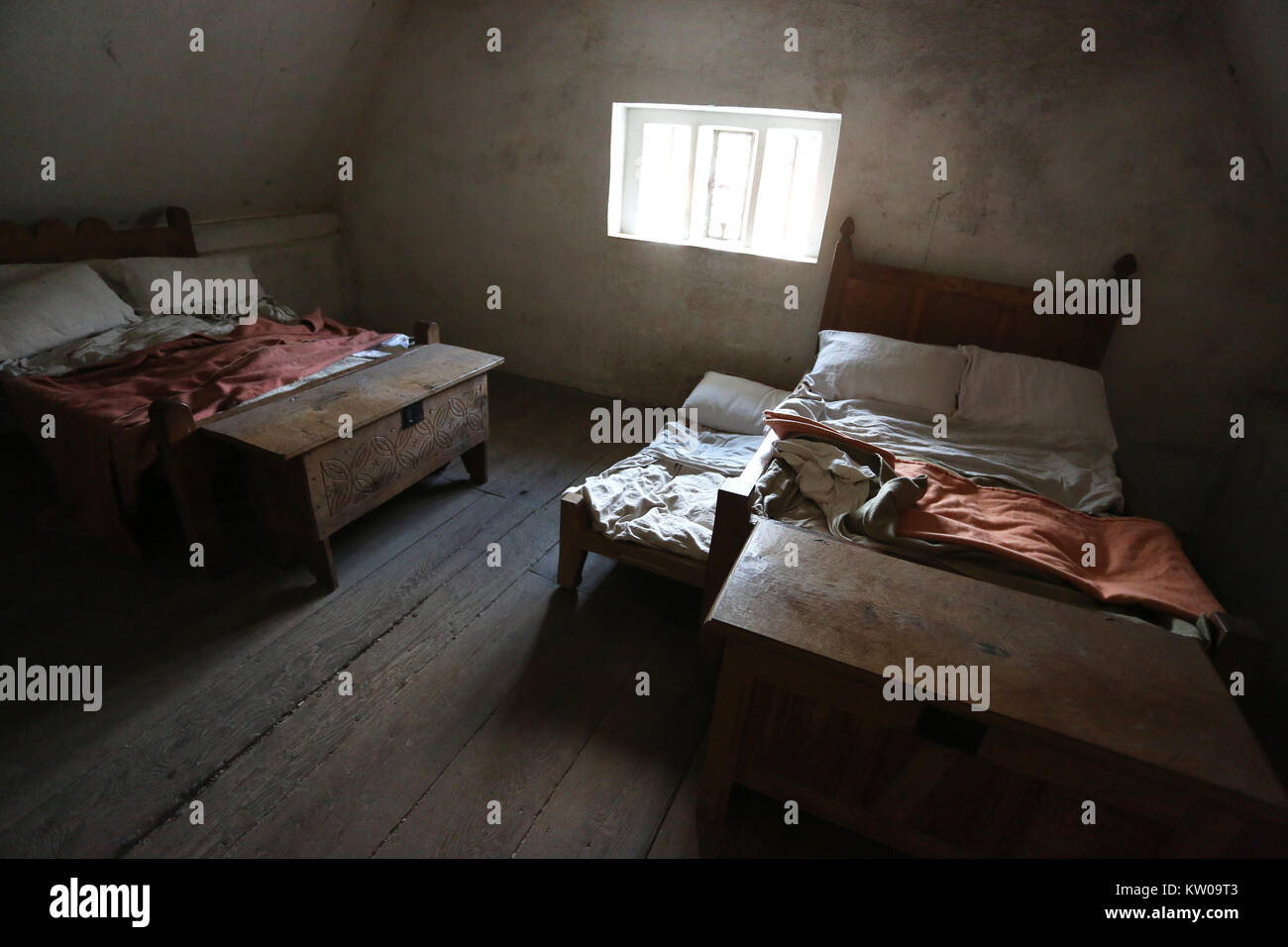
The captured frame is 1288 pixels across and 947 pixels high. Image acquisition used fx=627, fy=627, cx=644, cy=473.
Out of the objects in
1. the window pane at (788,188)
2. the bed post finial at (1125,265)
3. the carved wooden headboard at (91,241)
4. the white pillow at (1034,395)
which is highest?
the window pane at (788,188)

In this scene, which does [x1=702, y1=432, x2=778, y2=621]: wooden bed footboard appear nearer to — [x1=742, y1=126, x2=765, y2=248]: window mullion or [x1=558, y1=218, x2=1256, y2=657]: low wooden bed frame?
[x1=558, y1=218, x2=1256, y2=657]: low wooden bed frame

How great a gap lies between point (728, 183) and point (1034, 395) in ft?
6.06

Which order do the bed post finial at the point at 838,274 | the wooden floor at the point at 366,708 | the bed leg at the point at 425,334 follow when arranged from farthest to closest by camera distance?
1. the bed post finial at the point at 838,274
2. the bed leg at the point at 425,334
3. the wooden floor at the point at 366,708

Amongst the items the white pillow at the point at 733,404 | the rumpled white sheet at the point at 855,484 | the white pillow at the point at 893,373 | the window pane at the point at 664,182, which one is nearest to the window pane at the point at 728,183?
the window pane at the point at 664,182

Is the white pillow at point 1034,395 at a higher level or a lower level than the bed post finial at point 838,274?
lower

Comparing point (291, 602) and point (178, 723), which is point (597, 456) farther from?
point (178, 723)

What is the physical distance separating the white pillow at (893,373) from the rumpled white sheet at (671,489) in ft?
1.37

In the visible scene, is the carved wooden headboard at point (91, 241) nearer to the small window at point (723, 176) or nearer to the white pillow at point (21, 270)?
the white pillow at point (21, 270)

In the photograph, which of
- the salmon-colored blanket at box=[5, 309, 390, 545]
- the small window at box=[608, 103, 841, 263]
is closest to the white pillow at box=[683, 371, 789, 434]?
the small window at box=[608, 103, 841, 263]

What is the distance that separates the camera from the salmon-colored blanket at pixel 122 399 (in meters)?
2.05

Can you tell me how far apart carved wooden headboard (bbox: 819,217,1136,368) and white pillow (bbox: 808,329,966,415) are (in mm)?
216

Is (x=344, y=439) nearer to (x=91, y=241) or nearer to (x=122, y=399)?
(x=122, y=399)
